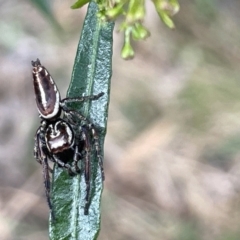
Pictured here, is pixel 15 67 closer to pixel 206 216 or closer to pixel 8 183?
pixel 8 183

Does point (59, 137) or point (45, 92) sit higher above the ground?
point (45, 92)

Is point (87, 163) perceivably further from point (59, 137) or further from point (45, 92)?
point (45, 92)

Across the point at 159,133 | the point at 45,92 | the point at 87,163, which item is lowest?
the point at 87,163

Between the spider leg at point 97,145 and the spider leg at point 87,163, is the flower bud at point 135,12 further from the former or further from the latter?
the spider leg at point 87,163

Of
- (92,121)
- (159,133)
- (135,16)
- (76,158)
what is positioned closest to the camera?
(135,16)

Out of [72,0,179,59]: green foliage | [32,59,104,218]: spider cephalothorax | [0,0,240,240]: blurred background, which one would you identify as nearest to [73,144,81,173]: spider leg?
[32,59,104,218]: spider cephalothorax

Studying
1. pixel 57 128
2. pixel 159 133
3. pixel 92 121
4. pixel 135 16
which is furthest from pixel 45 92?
pixel 159 133

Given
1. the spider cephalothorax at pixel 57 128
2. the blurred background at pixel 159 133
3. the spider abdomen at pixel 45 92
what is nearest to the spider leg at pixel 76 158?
the spider cephalothorax at pixel 57 128
